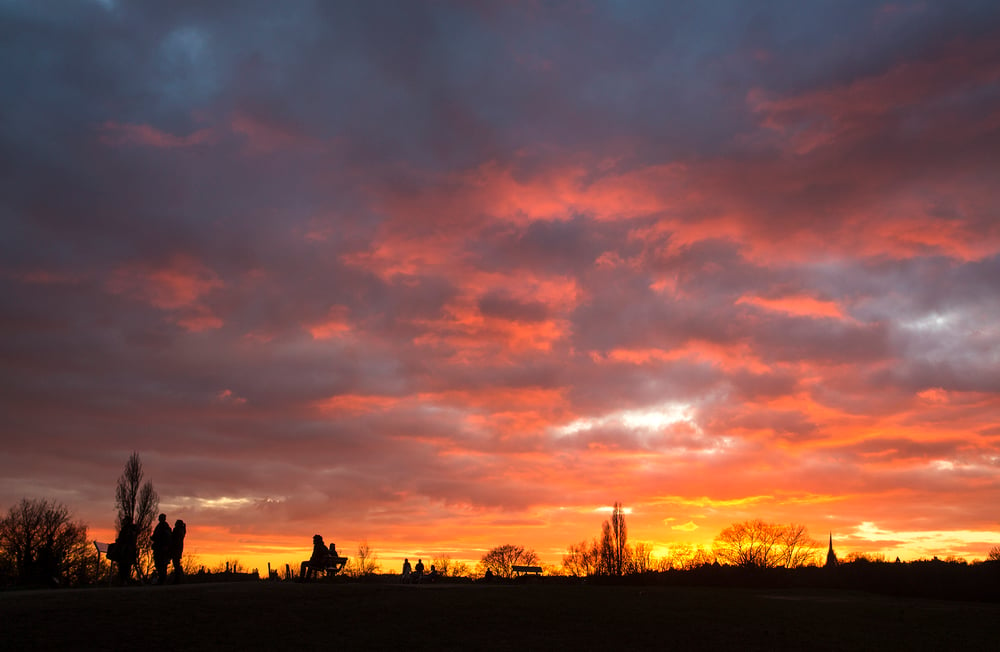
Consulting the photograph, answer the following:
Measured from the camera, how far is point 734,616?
28.3 meters

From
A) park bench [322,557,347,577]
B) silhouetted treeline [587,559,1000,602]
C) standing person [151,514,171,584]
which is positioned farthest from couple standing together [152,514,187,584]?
silhouetted treeline [587,559,1000,602]

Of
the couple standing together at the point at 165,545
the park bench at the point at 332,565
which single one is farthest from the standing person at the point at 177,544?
the park bench at the point at 332,565

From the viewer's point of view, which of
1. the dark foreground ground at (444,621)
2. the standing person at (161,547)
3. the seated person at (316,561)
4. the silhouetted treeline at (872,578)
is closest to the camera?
the dark foreground ground at (444,621)

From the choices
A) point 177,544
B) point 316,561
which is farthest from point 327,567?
point 177,544

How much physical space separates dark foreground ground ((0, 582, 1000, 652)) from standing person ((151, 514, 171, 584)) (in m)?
5.21

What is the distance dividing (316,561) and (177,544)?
614 centimetres

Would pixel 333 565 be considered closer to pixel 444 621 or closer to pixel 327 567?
pixel 327 567

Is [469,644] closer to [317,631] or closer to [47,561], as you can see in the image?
[317,631]

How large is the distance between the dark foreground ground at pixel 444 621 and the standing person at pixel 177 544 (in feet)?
17.0

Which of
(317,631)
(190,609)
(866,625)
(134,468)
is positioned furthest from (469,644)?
(134,468)

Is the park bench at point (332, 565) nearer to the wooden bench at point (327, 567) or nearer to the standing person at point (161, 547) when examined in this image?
the wooden bench at point (327, 567)

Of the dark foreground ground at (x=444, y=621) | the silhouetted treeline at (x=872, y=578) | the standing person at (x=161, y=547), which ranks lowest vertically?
the silhouetted treeline at (x=872, y=578)

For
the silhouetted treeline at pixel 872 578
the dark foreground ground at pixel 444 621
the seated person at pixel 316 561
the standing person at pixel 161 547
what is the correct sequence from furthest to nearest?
the silhouetted treeline at pixel 872 578 < the seated person at pixel 316 561 < the standing person at pixel 161 547 < the dark foreground ground at pixel 444 621

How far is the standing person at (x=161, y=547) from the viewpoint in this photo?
110 ft
